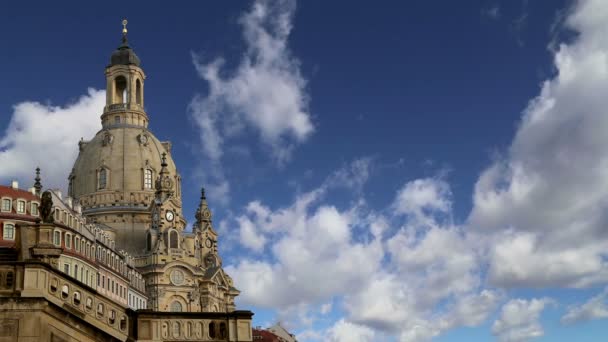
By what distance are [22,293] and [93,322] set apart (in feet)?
9.60

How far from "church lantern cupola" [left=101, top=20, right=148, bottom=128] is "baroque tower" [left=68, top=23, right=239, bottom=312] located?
0.17m

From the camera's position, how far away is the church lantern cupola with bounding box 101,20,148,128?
424 feet

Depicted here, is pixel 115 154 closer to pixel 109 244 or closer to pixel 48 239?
pixel 109 244

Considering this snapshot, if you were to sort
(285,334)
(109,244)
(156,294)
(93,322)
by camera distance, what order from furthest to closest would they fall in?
1. (285,334)
2. (156,294)
3. (109,244)
4. (93,322)

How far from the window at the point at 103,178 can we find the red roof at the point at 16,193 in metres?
36.2

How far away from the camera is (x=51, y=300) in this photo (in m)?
23.0

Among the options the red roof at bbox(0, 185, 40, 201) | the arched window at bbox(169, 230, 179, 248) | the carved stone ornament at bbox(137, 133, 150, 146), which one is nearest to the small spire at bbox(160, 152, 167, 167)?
the carved stone ornament at bbox(137, 133, 150, 146)

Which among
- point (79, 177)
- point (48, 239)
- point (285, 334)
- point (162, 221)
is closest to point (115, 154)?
point (79, 177)

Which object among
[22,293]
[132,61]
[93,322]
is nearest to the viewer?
[22,293]

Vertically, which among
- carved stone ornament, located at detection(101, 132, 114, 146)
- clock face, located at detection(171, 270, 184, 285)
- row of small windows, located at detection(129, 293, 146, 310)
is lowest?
row of small windows, located at detection(129, 293, 146, 310)

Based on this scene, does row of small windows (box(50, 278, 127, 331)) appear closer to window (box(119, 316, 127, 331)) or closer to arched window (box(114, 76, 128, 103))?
window (box(119, 316, 127, 331))

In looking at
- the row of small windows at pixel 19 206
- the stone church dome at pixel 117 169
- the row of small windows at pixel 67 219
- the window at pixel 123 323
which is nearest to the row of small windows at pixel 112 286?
the row of small windows at pixel 67 219

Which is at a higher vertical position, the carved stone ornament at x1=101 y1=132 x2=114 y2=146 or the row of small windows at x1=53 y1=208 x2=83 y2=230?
the carved stone ornament at x1=101 y1=132 x2=114 y2=146

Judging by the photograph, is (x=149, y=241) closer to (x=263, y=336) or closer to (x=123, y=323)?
(x=263, y=336)
